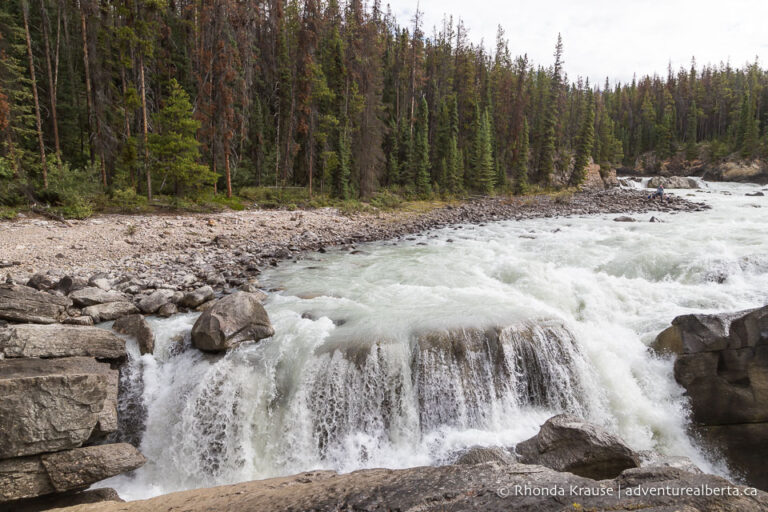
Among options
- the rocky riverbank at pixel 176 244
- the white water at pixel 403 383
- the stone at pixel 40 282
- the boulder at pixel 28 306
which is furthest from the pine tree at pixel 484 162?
the boulder at pixel 28 306

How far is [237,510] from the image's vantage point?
3.57 meters

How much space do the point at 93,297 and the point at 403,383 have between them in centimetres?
758

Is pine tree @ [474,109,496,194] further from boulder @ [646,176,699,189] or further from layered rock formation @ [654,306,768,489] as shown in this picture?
layered rock formation @ [654,306,768,489]

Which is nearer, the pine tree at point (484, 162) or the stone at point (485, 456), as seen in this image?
the stone at point (485, 456)

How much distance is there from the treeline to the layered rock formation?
72.5 feet

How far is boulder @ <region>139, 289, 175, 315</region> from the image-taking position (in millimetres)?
8930

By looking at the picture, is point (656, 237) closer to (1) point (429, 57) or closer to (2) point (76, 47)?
(2) point (76, 47)

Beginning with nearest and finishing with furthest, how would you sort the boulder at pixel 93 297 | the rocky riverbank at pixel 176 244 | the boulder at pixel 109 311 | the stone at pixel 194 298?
1. the boulder at pixel 109 311
2. the boulder at pixel 93 297
3. the stone at pixel 194 298
4. the rocky riverbank at pixel 176 244

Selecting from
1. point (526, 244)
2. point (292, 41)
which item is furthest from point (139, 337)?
point (292, 41)

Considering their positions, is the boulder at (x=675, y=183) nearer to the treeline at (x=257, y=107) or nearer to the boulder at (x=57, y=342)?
the treeline at (x=257, y=107)

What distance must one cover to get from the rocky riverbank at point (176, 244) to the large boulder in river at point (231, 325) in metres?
3.59

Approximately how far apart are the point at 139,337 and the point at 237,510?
5.30 metres

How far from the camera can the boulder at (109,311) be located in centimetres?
819

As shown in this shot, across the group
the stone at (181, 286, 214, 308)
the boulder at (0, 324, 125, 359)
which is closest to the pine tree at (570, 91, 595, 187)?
the stone at (181, 286, 214, 308)
